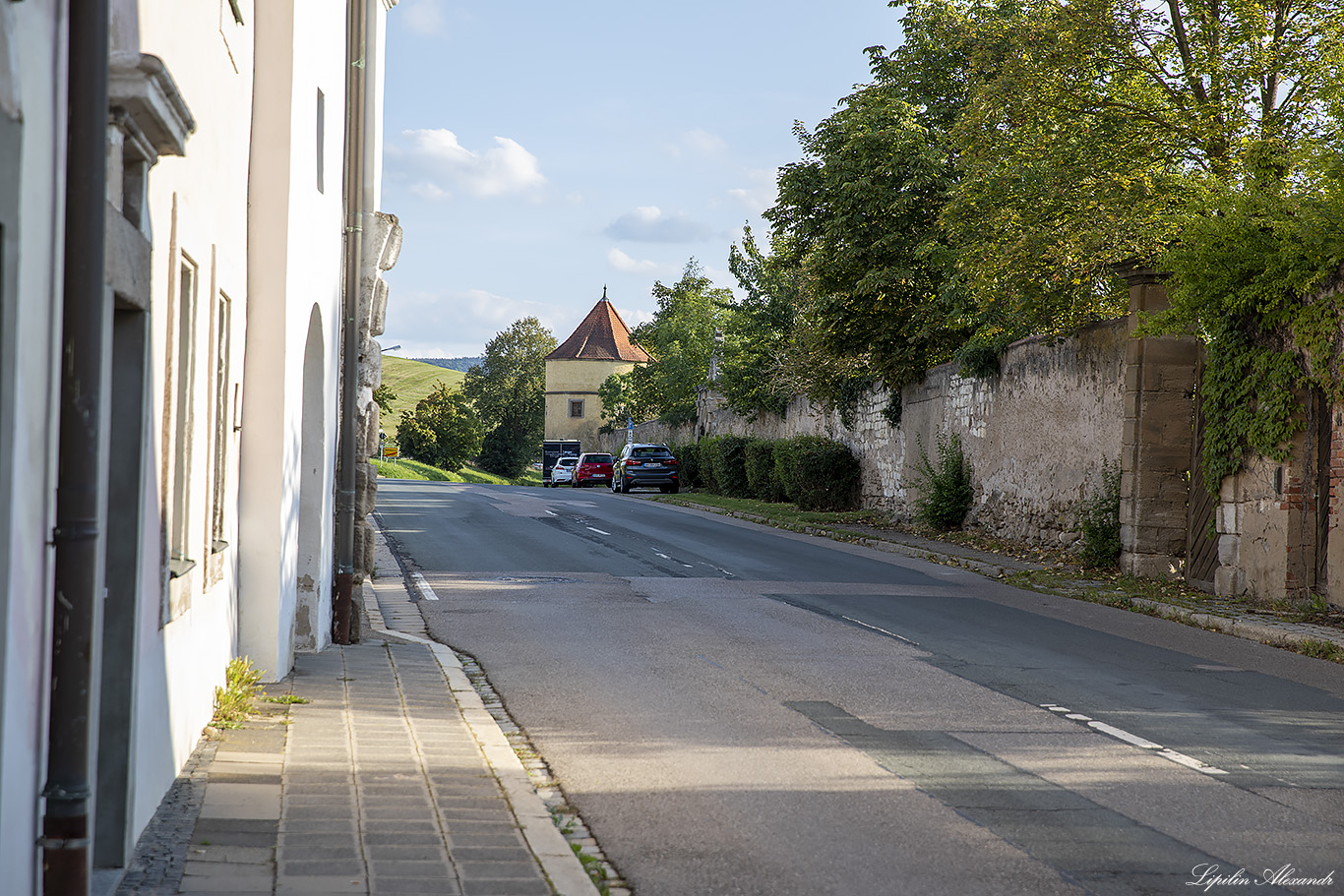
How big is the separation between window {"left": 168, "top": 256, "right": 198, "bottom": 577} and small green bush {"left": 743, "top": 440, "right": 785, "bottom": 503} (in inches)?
1063

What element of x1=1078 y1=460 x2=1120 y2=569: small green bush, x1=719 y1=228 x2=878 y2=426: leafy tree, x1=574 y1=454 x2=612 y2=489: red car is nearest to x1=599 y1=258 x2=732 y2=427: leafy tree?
x1=574 y1=454 x2=612 y2=489: red car

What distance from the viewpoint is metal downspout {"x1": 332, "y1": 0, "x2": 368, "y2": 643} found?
9.48 m

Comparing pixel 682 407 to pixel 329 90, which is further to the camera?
pixel 682 407

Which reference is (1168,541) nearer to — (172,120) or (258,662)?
(258,662)

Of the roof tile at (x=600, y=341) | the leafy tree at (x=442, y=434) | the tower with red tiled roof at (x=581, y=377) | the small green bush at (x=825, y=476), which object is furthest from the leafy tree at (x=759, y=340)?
the roof tile at (x=600, y=341)

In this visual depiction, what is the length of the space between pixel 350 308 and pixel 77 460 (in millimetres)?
6709

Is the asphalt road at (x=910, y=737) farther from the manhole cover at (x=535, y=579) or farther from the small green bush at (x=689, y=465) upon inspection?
the small green bush at (x=689, y=465)

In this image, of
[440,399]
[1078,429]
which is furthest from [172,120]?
[440,399]

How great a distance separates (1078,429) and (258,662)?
1315cm

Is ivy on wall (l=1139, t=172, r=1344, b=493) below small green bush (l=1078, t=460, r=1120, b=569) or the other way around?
the other way around

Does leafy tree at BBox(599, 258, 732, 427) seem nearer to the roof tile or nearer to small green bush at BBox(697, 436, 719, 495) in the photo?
small green bush at BBox(697, 436, 719, 495)

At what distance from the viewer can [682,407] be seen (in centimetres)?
5378

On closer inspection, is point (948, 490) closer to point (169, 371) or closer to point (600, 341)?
point (169, 371)

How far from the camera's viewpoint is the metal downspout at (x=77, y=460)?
11.2ft
